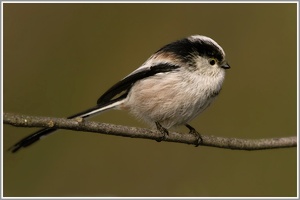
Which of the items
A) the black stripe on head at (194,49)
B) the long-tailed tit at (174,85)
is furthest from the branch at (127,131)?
the black stripe on head at (194,49)

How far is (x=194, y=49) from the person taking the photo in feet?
9.21

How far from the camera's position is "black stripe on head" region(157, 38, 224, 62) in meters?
2.78

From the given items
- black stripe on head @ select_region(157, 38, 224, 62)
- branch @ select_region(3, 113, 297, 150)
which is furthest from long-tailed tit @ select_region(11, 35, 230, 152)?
branch @ select_region(3, 113, 297, 150)

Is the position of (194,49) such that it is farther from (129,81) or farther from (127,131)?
→ (127,131)

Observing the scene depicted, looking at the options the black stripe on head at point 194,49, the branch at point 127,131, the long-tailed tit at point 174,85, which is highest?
the black stripe on head at point 194,49

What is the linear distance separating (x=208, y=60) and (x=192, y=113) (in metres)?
0.31

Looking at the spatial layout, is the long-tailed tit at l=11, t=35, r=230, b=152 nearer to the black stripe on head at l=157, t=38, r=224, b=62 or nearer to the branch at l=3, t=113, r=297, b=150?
the black stripe on head at l=157, t=38, r=224, b=62

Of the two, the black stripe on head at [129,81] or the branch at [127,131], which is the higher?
the black stripe on head at [129,81]

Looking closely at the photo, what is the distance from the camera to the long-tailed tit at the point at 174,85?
271 centimetres

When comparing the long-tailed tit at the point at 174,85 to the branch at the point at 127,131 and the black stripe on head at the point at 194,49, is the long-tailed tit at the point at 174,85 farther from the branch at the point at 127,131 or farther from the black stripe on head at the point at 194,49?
the branch at the point at 127,131

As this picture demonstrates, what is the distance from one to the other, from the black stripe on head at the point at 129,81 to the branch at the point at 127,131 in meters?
0.46

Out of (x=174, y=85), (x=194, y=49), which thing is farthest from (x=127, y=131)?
(x=194, y=49)

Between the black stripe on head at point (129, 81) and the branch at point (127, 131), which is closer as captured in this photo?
the branch at point (127, 131)

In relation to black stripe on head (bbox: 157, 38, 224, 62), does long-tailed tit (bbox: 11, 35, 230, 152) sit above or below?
below
